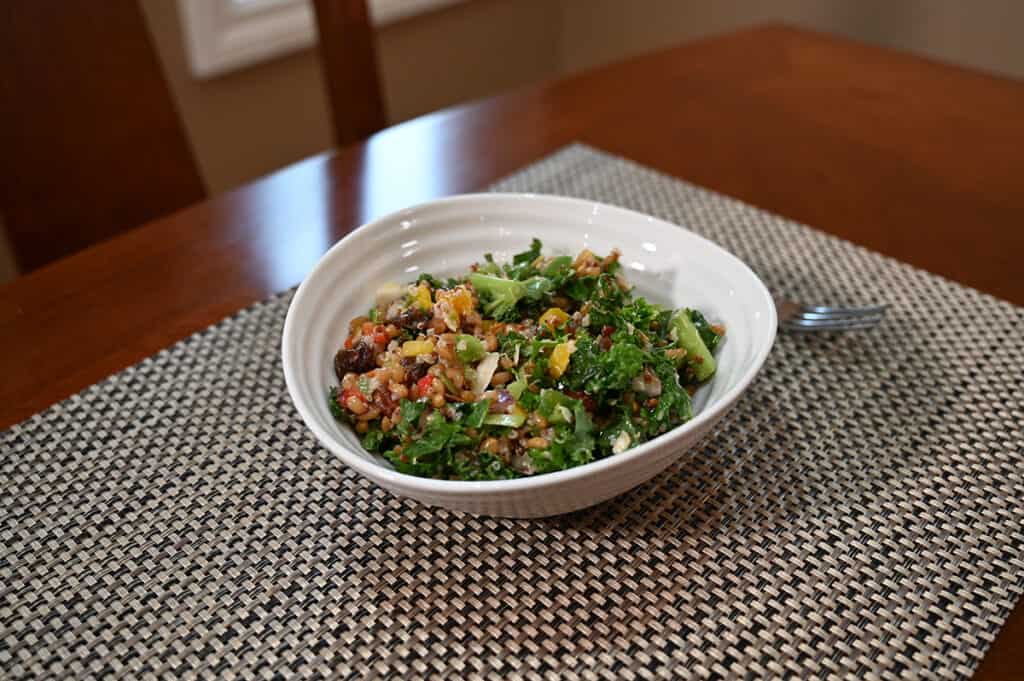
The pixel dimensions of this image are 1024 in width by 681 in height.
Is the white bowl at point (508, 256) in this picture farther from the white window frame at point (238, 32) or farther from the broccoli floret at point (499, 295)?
the white window frame at point (238, 32)

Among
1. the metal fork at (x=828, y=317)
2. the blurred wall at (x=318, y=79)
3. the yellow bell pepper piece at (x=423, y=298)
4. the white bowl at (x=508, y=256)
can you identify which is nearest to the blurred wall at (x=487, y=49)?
the blurred wall at (x=318, y=79)

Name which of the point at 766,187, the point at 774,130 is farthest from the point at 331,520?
the point at 774,130

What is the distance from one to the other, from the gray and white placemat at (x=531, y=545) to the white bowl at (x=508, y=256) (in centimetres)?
8

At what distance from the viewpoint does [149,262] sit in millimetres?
1253

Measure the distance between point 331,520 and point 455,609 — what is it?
163mm

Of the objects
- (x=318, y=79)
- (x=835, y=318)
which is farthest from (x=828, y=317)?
(x=318, y=79)

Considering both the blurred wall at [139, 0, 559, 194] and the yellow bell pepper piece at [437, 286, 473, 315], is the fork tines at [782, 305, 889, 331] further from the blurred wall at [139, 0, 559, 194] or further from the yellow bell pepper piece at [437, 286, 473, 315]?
the blurred wall at [139, 0, 559, 194]

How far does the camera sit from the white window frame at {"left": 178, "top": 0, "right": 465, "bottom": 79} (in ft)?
8.18

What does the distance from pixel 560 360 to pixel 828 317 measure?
43cm

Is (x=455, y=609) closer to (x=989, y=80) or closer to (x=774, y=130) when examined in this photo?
(x=774, y=130)

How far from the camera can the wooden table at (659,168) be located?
3.80 feet

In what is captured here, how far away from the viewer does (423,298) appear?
944 mm

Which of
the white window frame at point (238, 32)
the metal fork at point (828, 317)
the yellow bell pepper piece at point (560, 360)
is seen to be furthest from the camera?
the white window frame at point (238, 32)

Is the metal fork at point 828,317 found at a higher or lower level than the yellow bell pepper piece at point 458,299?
lower
